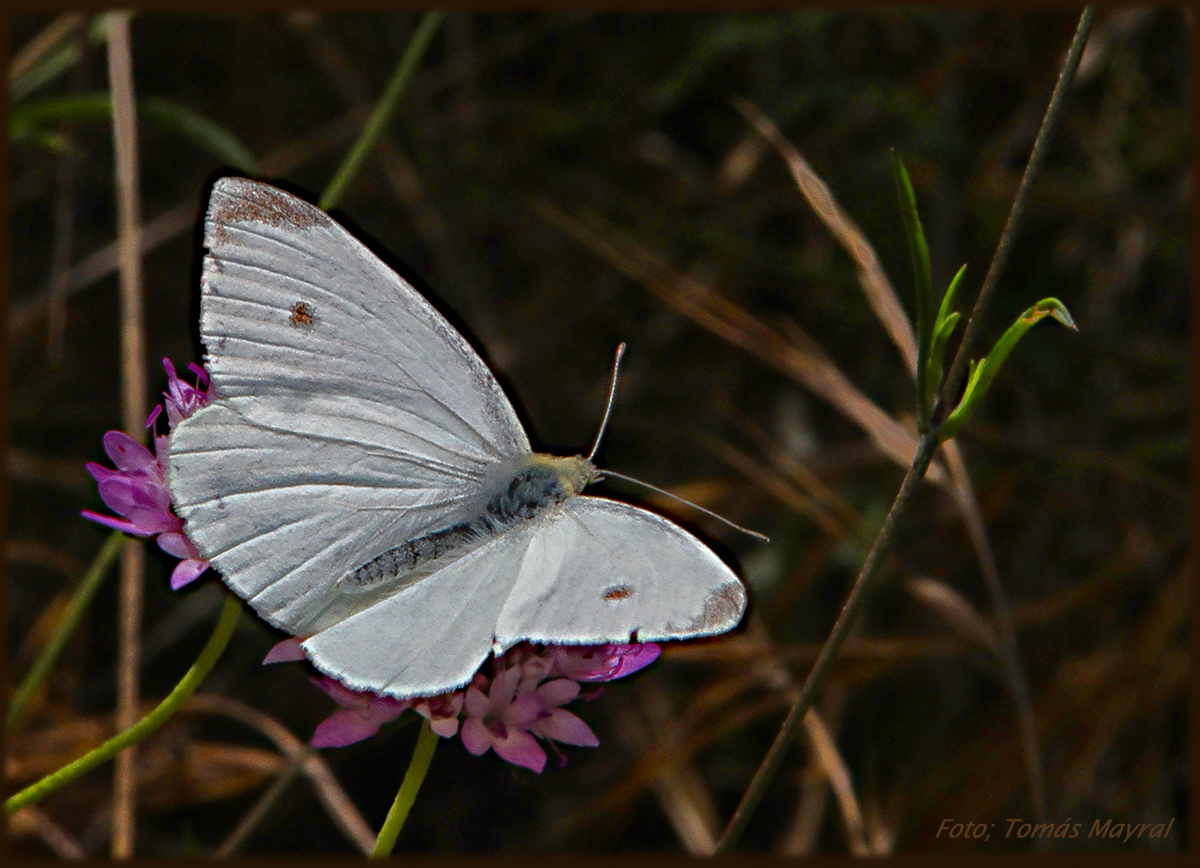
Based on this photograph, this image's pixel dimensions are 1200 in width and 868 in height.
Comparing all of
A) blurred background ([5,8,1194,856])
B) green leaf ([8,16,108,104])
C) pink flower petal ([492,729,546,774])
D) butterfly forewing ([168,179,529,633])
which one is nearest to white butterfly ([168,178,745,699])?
butterfly forewing ([168,179,529,633])

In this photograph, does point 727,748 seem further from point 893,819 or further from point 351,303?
point 351,303

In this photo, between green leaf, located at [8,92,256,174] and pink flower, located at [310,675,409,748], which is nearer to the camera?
pink flower, located at [310,675,409,748]

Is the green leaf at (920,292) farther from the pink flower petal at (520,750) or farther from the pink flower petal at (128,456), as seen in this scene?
the pink flower petal at (128,456)

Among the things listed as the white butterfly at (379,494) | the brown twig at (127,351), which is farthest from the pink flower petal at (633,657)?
the brown twig at (127,351)

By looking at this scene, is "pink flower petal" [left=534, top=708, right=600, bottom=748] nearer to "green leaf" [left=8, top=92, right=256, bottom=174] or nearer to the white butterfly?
the white butterfly

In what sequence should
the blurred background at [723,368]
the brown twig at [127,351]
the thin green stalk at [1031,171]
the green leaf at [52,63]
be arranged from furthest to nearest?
the blurred background at [723,368]
the green leaf at [52,63]
the brown twig at [127,351]
the thin green stalk at [1031,171]

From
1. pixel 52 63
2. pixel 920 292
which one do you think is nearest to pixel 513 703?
pixel 920 292

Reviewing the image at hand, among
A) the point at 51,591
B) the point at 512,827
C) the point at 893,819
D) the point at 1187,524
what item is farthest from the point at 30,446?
the point at 1187,524
